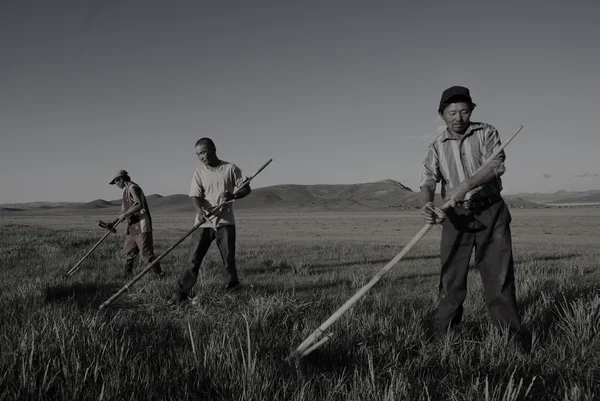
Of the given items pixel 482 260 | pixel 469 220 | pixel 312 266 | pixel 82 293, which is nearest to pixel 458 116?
pixel 469 220

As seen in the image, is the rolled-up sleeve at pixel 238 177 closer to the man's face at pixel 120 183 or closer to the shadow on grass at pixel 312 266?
the shadow on grass at pixel 312 266

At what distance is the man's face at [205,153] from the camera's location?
5348 millimetres

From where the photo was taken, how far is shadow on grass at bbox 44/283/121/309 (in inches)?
188

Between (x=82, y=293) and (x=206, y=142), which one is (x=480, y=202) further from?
(x=82, y=293)

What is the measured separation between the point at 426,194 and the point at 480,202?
17.6 inches

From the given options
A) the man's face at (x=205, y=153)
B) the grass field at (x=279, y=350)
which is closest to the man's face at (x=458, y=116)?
the grass field at (x=279, y=350)

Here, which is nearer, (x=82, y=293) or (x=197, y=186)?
(x=82, y=293)

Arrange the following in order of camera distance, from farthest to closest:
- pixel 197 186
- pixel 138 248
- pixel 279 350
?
pixel 138 248, pixel 197 186, pixel 279 350

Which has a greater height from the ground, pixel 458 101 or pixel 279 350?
pixel 458 101

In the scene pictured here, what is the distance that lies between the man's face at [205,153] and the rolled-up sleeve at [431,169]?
10.1 ft

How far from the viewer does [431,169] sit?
3.52m

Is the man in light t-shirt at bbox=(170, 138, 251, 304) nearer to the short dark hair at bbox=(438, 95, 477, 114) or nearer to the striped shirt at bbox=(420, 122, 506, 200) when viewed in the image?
the striped shirt at bbox=(420, 122, 506, 200)

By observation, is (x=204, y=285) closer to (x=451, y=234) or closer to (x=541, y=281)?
(x=451, y=234)

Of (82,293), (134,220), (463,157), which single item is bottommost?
(82,293)
